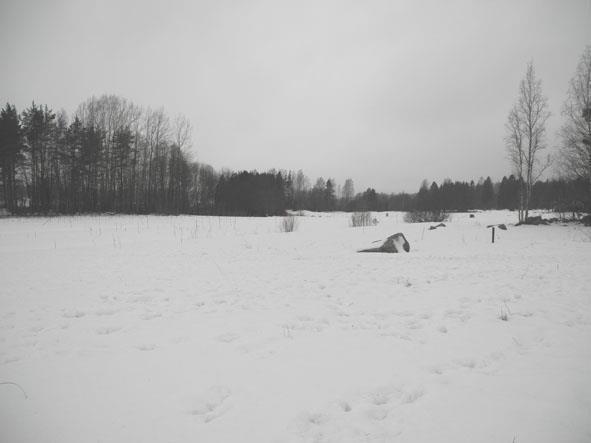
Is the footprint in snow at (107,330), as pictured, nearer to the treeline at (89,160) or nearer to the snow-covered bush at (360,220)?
the snow-covered bush at (360,220)

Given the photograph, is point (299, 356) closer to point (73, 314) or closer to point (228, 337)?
point (228, 337)

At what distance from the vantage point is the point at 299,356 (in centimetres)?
326

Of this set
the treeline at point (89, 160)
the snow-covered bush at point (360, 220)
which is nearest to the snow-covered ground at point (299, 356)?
the snow-covered bush at point (360, 220)

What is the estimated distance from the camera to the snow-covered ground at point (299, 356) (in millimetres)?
2221

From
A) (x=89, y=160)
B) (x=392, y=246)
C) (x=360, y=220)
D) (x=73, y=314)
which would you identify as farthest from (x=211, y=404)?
(x=89, y=160)

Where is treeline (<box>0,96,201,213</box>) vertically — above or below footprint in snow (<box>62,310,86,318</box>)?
above

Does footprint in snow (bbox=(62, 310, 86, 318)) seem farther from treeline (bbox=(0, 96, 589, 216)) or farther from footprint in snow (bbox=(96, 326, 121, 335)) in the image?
treeline (bbox=(0, 96, 589, 216))

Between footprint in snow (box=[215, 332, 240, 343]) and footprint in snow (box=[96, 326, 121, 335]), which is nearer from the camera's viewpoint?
footprint in snow (box=[215, 332, 240, 343])

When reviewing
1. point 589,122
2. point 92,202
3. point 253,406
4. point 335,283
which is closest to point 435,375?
point 253,406

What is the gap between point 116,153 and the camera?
30859 mm

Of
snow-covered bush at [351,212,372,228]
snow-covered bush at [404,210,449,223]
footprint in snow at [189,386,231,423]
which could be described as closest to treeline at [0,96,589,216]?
snow-covered bush at [404,210,449,223]

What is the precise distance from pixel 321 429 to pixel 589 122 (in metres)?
25.1

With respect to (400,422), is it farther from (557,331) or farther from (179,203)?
(179,203)

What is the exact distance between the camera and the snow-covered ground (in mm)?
2221
